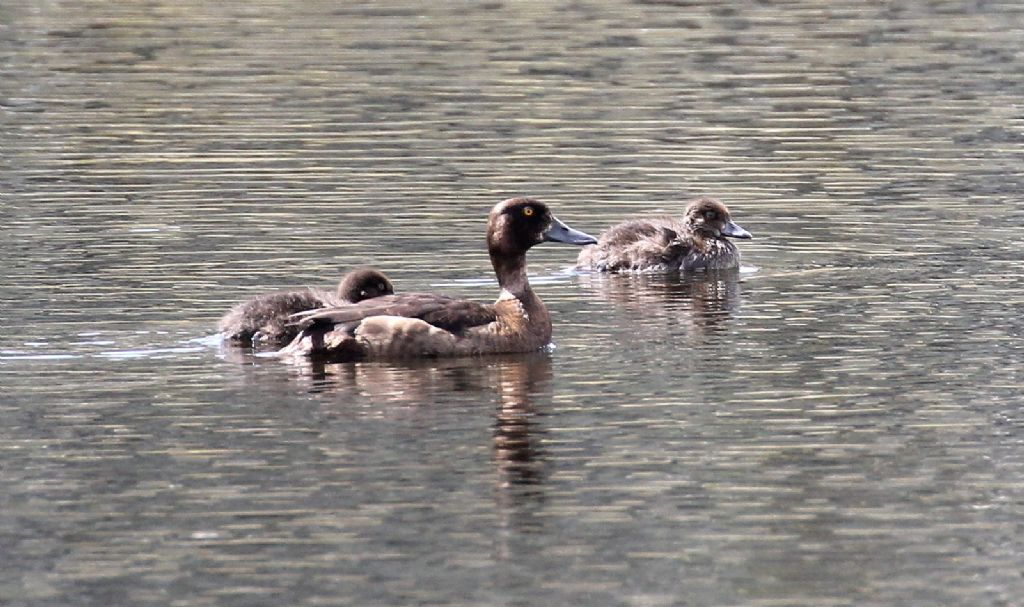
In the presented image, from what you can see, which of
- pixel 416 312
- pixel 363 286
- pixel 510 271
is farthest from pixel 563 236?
pixel 416 312

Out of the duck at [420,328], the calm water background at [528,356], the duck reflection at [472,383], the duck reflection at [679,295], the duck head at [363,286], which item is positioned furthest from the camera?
the duck reflection at [679,295]

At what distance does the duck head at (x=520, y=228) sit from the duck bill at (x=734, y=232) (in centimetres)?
276

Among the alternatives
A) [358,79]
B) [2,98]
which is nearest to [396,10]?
[358,79]

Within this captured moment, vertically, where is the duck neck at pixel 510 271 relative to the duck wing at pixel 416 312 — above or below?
above

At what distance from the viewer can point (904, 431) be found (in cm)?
1151

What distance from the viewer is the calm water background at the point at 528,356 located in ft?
31.7

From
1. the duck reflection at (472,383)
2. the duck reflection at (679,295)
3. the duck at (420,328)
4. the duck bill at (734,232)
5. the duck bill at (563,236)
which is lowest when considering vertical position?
the duck reflection at (472,383)

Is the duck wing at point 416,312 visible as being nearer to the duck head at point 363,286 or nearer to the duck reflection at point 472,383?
the duck reflection at point 472,383

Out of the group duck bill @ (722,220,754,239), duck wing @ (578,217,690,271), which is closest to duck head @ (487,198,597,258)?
duck wing @ (578,217,690,271)

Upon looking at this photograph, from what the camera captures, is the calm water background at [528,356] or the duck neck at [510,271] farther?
the duck neck at [510,271]

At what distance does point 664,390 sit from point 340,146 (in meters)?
9.88

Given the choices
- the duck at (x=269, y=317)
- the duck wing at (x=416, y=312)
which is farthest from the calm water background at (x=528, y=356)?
the duck wing at (x=416, y=312)

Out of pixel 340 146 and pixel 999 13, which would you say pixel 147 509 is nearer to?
pixel 340 146

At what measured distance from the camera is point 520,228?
14656 millimetres
